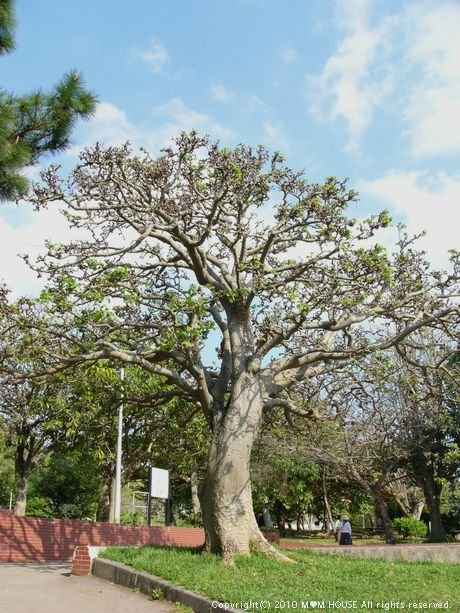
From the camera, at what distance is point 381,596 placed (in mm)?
7637

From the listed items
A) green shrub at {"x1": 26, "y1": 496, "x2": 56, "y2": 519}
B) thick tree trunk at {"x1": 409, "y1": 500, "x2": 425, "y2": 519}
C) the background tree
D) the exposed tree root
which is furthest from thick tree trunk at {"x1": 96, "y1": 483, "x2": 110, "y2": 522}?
thick tree trunk at {"x1": 409, "y1": 500, "x2": 425, "y2": 519}

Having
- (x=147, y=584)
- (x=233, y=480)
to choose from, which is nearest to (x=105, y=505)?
(x=233, y=480)

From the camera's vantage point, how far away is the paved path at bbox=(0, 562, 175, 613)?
792 cm

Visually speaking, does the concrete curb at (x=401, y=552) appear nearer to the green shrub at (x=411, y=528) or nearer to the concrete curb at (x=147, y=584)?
the concrete curb at (x=147, y=584)

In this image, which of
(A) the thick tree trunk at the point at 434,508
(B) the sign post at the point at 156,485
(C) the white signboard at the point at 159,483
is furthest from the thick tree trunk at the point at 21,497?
(A) the thick tree trunk at the point at 434,508

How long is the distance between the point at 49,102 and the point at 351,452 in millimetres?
16626

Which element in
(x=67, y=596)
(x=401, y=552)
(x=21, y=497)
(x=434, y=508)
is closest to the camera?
(x=67, y=596)

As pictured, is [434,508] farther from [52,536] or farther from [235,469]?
[235,469]

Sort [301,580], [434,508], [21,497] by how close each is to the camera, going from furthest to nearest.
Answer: [434,508]
[21,497]
[301,580]

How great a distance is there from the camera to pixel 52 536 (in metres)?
16.4

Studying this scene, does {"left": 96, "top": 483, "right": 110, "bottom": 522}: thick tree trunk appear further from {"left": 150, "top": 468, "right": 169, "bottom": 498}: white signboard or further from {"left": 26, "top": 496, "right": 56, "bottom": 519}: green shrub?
{"left": 150, "top": 468, "right": 169, "bottom": 498}: white signboard

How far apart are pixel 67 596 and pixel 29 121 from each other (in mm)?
6842

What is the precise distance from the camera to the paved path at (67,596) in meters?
7.92

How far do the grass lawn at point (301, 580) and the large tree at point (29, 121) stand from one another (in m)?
5.95
